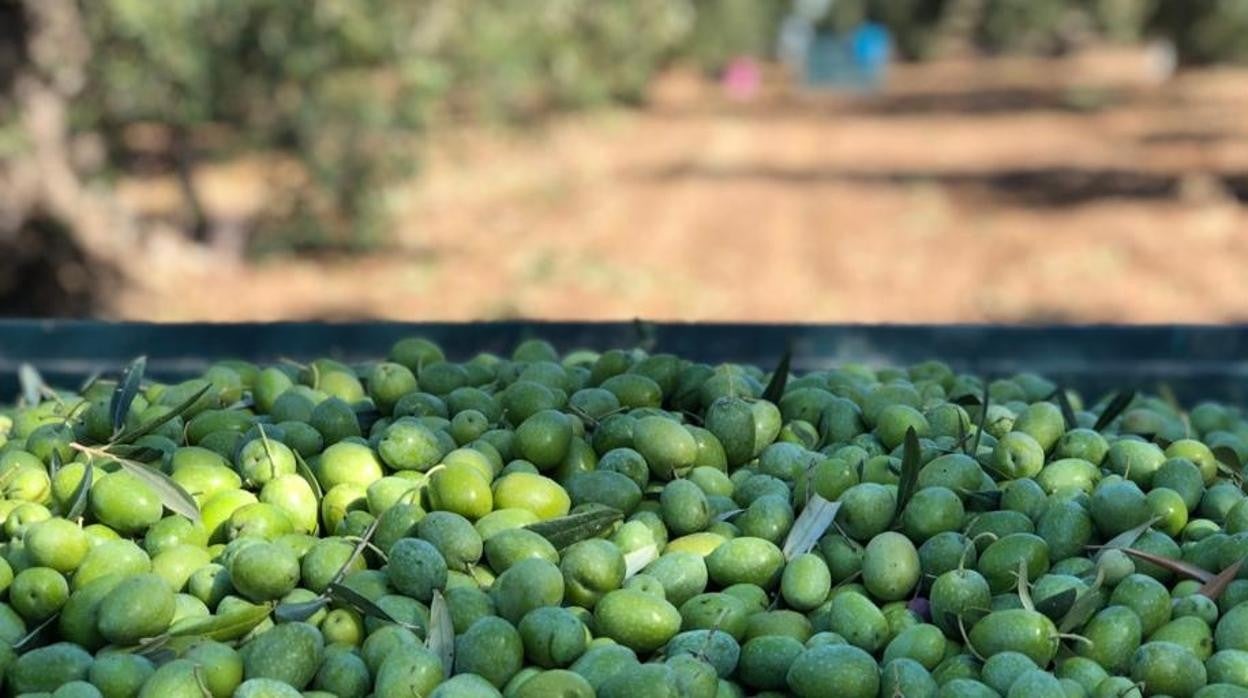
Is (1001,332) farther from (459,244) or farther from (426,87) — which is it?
(459,244)

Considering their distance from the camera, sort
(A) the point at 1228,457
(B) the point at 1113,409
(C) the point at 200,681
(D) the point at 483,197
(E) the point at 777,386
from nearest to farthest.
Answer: (C) the point at 200,681, (A) the point at 1228,457, (E) the point at 777,386, (B) the point at 1113,409, (D) the point at 483,197

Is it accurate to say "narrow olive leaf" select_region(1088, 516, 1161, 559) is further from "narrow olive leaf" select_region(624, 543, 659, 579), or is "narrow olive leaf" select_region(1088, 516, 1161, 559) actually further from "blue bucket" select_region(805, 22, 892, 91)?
"blue bucket" select_region(805, 22, 892, 91)

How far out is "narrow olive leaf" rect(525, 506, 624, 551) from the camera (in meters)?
2.19

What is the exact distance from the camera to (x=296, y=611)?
2012mm

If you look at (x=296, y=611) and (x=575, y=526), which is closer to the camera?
(x=296, y=611)

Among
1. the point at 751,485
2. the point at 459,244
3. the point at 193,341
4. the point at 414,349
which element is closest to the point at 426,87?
the point at 459,244

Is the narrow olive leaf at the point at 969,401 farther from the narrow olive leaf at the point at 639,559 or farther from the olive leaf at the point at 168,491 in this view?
the olive leaf at the point at 168,491

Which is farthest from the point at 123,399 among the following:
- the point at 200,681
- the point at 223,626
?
the point at 200,681

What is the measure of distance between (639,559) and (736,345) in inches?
65.3

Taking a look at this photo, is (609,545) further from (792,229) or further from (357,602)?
(792,229)

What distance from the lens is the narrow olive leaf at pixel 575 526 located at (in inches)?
86.4

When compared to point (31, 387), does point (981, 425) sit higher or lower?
higher

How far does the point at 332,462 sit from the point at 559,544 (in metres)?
0.44

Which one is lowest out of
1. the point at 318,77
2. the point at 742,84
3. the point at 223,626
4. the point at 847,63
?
the point at 742,84
